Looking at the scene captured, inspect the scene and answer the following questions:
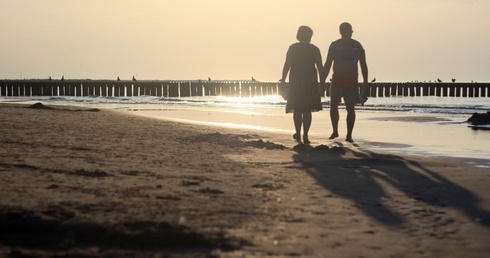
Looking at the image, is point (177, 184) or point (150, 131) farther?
point (150, 131)

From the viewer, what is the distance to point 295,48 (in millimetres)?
11031

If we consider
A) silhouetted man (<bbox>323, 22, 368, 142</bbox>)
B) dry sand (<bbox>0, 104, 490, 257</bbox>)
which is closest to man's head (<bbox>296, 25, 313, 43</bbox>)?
silhouetted man (<bbox>323, 22, 368, 142</bbox>)

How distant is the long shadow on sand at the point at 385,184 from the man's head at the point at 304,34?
7.26 ft

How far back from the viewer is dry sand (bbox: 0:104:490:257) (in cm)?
401

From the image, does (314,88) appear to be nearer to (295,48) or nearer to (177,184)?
(295,48)

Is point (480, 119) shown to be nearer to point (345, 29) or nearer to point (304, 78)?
point (345, 29)

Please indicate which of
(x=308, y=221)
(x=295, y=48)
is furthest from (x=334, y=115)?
(x=308, y=221)

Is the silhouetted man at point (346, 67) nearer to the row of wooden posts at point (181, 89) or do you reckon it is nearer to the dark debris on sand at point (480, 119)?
the dark debris on sand at point (480, 119)

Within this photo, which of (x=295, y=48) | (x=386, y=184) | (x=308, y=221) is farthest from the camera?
(x=295, y=48)

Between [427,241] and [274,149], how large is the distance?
595cm

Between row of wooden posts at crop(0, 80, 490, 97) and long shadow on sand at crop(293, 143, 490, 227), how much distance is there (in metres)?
55.0

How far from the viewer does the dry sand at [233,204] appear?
158 inches

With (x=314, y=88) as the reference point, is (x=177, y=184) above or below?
below

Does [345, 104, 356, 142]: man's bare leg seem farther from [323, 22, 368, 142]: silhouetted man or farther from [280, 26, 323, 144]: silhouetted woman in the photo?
[280, 26, 323, 144]: silhouetted woman
